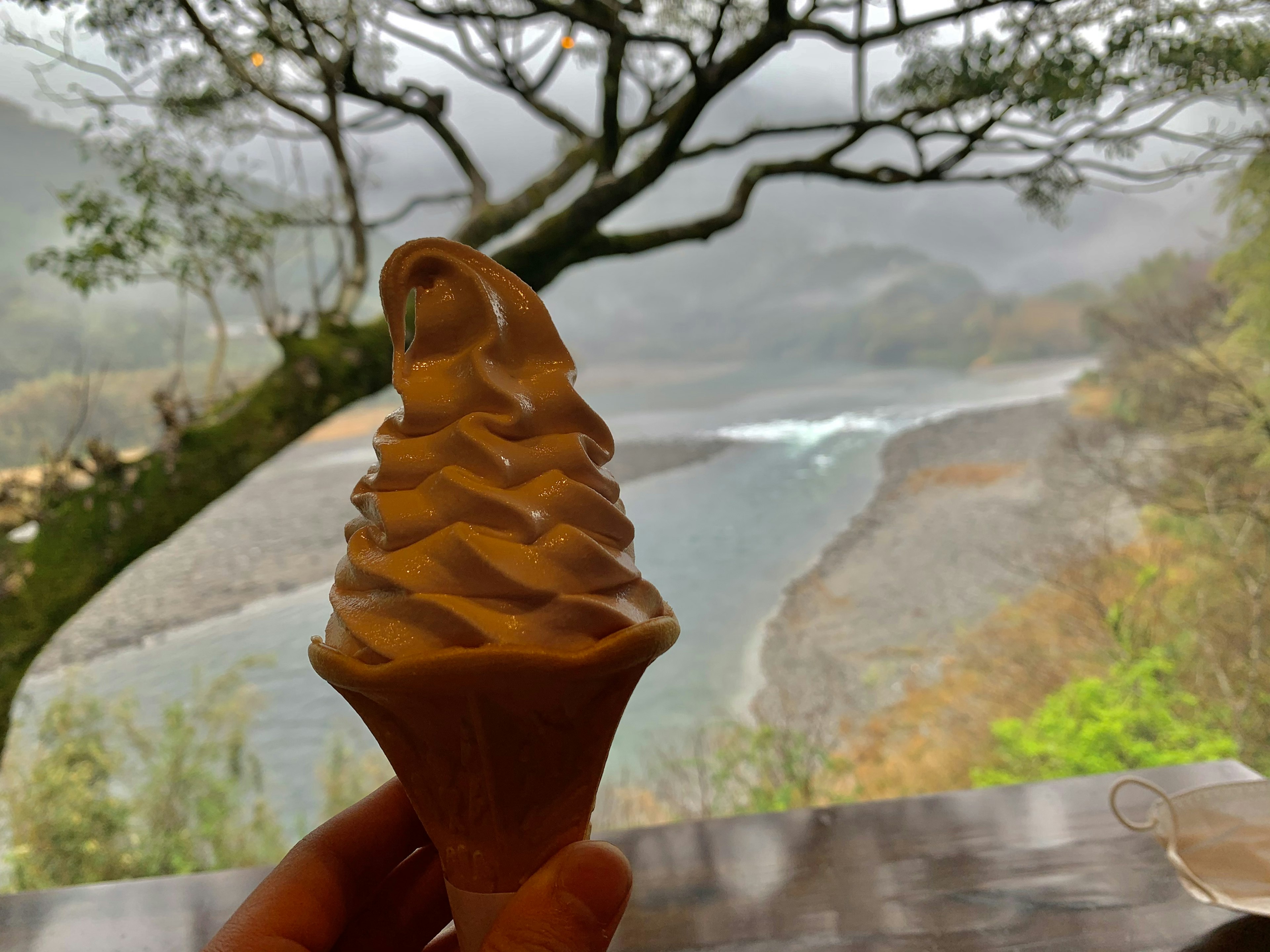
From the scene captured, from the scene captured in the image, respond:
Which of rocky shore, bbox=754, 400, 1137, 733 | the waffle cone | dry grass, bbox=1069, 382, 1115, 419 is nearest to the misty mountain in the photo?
dry grass, bbox=1069, 382, 1115, 419

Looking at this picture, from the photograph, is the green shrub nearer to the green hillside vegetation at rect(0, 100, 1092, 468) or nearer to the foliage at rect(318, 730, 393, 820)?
the foliage at rect(318, 730, 393, 820)

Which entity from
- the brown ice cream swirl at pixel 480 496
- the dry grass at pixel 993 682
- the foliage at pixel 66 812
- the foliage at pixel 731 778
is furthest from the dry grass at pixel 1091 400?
the foliage at pixel 66 812

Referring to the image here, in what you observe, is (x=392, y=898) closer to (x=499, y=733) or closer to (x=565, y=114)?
(x=499, y=733)

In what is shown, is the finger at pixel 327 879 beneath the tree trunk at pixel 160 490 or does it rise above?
beneath

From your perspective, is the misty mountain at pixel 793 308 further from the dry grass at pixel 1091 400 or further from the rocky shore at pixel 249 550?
the rocky shore at pixel 249 550

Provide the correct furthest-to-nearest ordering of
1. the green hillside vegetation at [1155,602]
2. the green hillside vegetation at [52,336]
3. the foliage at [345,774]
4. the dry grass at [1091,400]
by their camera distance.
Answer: the dry grass at [1091,400], the foliage at [345,774], the green hillside vegetation at [1155,602], the green hillside vegetation at [52,336]

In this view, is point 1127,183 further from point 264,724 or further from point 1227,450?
point 264,724
